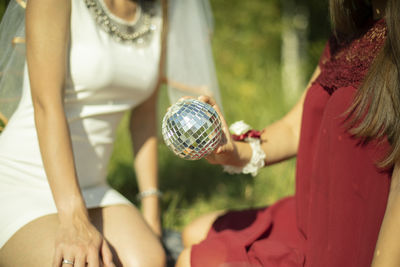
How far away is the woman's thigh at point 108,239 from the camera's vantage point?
1.31 m

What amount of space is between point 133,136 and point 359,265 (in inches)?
49.3

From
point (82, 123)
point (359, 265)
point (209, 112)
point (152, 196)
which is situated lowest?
point (152, 196)

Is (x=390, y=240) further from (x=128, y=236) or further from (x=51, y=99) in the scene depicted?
(x=51, y=99)

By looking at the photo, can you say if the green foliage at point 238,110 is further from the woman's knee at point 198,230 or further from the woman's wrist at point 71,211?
the woman's wrist at point 71,211

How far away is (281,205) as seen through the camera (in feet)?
5.58

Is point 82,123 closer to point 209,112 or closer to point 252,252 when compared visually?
point 209,112

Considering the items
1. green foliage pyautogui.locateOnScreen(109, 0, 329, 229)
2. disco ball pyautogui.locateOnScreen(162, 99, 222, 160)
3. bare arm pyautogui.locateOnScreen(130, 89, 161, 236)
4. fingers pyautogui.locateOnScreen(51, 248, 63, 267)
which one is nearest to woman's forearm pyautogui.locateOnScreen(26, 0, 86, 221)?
fingers pyautogui.locateOnScreen(51, 248, 63, 267)

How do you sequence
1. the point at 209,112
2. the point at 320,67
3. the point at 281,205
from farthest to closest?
1. the point at 281,205
2. the point at 320,67
3. the point at 209,112

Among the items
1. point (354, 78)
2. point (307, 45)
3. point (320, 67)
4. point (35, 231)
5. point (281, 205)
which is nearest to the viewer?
point (354, 78)

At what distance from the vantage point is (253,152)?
1475mm

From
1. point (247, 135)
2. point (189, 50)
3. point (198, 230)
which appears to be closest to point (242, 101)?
point (189, 50)

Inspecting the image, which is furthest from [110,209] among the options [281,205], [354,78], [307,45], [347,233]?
[307,45]

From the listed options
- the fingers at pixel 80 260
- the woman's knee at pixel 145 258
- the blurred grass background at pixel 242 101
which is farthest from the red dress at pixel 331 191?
the blurred grass background at pixel 242 101

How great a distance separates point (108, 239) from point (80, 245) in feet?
0.81
